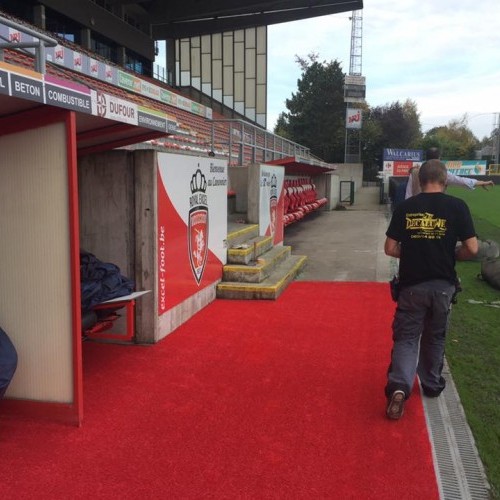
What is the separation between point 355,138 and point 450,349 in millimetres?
53434

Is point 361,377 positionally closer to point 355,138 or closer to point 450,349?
point 450,349

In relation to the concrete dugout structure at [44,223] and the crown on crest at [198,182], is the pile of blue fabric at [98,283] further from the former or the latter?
the crown on crest at [198,182]

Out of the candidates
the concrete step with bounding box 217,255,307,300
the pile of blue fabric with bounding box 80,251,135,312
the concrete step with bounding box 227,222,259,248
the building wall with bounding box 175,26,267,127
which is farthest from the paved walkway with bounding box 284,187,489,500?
the building wall with bounding box 175,26,267,127

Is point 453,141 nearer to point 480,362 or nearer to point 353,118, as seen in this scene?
point 353,118

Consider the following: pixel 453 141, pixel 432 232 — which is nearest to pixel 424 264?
pixel 432 232

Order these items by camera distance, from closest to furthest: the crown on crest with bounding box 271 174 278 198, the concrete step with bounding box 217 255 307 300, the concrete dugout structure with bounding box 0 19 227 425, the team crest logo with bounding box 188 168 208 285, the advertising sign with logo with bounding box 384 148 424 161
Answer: the concrete dugout structure with bounding box 0 19 227 425
the team crest logo with bounding box 188 168 208 285
the concrete step with bounding box 217 255 307 300
the crown on crest with bounding box 271 174 278 198
the advertising sign with logo with bounding box 384 148 424 161

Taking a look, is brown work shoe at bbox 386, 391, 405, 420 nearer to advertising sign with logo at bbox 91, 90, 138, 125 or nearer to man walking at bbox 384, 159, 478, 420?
man walking at bbox 384, 159, 478, 420

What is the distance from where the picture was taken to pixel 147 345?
17.6 ft

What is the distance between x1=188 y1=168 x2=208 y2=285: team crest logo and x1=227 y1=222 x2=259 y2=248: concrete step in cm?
143

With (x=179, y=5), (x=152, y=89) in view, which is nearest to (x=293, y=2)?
(x=179, y=5)

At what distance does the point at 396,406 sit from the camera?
3.71 m

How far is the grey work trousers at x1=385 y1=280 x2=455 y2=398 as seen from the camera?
3.81m

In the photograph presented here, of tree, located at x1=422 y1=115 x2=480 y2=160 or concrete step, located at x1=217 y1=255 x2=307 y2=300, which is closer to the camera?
concrete step, located at x1=217 y1=255 x2=307 y2=300

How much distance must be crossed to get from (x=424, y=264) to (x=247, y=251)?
4.51 m
